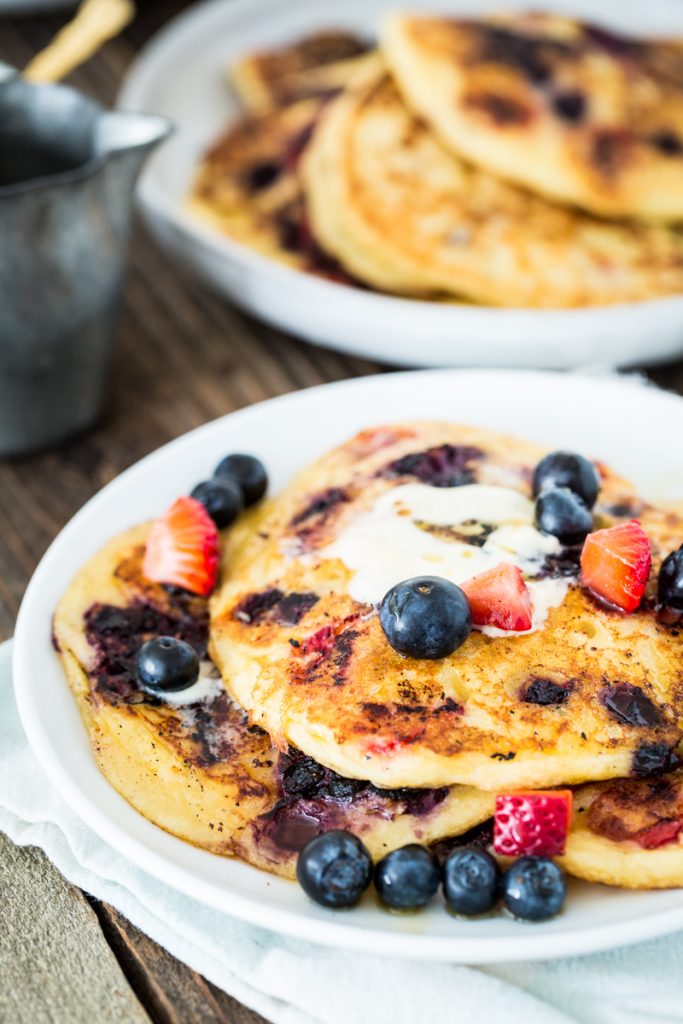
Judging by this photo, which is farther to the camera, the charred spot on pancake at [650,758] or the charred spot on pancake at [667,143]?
the charred spot on pancake at [667,143]

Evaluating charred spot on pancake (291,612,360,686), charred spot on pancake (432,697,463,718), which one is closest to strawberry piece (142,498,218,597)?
charred spot on pancake (291,612,360,686)

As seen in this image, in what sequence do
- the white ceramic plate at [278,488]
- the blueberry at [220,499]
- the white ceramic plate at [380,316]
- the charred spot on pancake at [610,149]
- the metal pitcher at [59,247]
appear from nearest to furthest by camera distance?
the white ceramic plate at [278,488], the blueberry at [220,499], the metal pitcher at [59,247], the white ceramic plate at [380,316], the charred spot on pancake at [610,149]

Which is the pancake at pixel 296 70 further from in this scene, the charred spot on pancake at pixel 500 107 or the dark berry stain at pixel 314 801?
the dark berry stain at pixel 314 801

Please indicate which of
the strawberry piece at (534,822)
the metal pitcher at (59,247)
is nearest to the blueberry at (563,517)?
the strawberry piece at (534,822)

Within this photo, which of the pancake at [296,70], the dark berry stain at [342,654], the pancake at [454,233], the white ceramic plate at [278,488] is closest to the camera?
the white ceramic plate at [278,488]

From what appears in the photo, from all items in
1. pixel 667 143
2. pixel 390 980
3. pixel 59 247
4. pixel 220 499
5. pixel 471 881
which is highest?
pixel 59 247

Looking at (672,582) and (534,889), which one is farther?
(672,582)

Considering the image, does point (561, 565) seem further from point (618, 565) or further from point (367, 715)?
point (367, 715)

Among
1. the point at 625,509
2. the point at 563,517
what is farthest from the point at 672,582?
the point at 625,509
